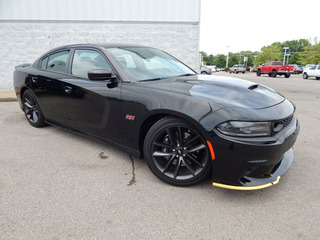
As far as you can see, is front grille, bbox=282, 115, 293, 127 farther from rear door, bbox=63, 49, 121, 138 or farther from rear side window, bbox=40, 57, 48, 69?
rear side window, bbox=40, 57, 48, 69

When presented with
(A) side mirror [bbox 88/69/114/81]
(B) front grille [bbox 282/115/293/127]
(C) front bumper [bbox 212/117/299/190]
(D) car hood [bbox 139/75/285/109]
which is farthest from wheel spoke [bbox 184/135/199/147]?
(A) side mirror [bbox 88/69/114/81]

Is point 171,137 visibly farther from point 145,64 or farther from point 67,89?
point 67,89

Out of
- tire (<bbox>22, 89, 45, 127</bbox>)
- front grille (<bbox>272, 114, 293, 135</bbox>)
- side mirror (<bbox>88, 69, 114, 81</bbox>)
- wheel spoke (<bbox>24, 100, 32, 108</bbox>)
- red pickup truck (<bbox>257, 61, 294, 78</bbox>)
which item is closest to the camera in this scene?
front grille (<bbox>272, 114, 293, 135</bbox>)

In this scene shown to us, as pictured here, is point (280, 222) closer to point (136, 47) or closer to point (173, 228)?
point (173, 228)

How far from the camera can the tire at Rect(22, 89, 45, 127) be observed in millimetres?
4036

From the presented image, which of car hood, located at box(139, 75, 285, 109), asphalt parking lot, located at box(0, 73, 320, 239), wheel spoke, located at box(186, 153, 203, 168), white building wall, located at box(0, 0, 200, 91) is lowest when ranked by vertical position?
asphalt parking lot, located at box(0, 73, 320, 239)

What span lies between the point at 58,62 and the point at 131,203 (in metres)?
2.56

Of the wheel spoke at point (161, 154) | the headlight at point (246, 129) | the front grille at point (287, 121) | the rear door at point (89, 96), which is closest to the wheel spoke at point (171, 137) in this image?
the wheel spoke at point (161, 154)

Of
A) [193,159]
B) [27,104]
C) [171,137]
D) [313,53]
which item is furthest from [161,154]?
[313,53]

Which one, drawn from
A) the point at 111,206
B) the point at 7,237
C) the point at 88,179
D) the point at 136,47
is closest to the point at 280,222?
the point at 111,206

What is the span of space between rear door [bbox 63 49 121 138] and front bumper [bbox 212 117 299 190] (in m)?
1.29

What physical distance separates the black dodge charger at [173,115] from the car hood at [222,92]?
1 centimetres

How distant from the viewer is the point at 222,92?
232 cm

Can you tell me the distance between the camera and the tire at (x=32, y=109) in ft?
13.2
